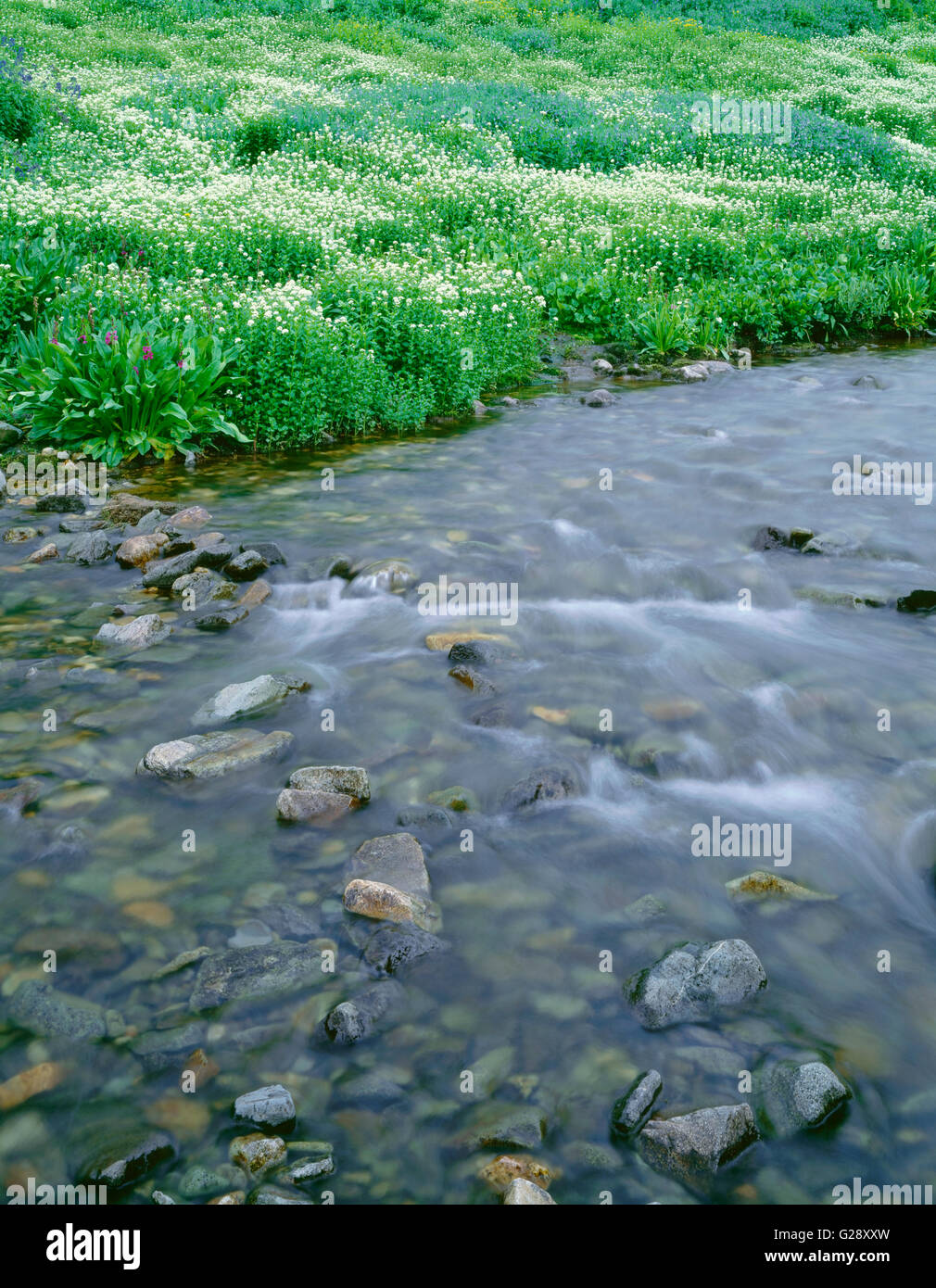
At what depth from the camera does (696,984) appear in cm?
339

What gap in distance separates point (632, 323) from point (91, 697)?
1071 cm

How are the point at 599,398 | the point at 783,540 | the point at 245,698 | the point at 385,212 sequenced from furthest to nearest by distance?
1. the point at 385,212
2. the point at 599,398
3. the point at 783,540
4. the point at 245,698

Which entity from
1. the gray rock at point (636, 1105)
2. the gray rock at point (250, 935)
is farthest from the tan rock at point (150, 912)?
the gray rock at point (636, 1105)

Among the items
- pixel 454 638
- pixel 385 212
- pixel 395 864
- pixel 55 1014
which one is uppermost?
pixel 385 212

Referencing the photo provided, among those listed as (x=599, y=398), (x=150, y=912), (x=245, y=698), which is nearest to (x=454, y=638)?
(x=245, y=698)

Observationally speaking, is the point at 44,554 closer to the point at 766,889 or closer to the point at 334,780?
the point at 334,780

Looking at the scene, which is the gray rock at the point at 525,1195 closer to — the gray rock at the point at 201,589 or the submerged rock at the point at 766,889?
the submerged rock at the point at 766,889

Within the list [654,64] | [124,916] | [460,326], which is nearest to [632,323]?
[460,326]

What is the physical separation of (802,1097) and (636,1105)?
0.52 m

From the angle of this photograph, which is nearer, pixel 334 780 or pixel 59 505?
pixel 334 780

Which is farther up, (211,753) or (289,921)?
(211,753)

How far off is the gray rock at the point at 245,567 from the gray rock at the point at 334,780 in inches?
108

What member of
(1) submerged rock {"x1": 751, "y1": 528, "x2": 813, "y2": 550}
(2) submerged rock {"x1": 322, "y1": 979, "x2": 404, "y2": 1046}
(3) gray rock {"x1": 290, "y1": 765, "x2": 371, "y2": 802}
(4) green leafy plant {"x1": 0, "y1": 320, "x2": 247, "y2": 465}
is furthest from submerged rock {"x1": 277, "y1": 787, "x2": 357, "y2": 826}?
(4) green leafy plant {"x1": 0, "y1": 320, "x2": 247, "y2": 465}

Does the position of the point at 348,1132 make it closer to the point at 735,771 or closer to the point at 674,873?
the point at 674,873
